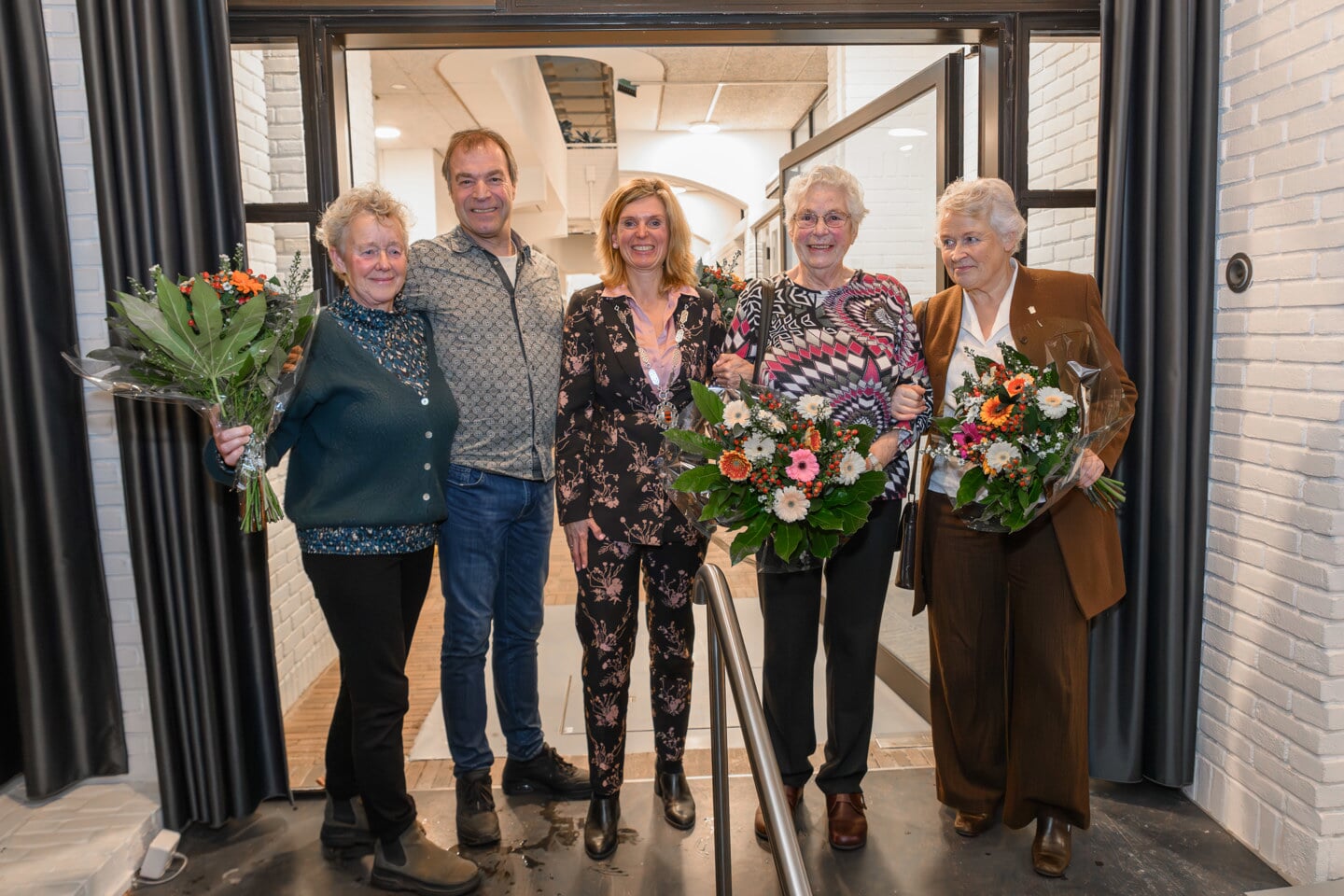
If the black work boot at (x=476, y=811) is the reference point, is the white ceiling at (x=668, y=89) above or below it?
above

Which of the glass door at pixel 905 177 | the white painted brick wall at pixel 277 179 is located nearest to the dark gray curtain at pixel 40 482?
the white painted brick wall at pixel 277 179

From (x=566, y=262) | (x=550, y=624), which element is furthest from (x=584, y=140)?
(x=566, y=262)

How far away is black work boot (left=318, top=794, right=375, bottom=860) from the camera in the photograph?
2.54m

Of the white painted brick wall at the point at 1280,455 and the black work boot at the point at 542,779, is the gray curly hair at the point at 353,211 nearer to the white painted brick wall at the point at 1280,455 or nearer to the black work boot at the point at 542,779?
the black work boot at the point at 542,779

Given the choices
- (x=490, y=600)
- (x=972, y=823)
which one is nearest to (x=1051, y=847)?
(x=972, y=823)

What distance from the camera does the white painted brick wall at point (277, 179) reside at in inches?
132

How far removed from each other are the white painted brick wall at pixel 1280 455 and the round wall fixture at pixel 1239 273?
23mm

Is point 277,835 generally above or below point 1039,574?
below

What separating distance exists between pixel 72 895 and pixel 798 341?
2.24 m

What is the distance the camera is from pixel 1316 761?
2.29 metres

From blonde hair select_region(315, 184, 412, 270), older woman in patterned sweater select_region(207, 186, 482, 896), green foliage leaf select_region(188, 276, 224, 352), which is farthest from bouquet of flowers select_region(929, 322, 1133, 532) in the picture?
green foliage leaf select_region(188, 276, 224, 352)

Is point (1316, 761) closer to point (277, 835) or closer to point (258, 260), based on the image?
point (277, 835)

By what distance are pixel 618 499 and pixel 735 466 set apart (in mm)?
496

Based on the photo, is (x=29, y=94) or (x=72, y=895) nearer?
(x=72, y=895)
